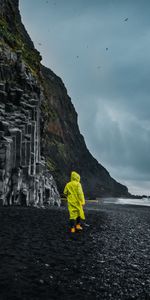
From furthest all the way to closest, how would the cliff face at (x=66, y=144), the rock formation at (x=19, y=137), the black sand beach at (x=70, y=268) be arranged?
the cliff face at (x=66, y=144) < the rock formation at (x=19, y=137) < the black sand beach at (x=70, y=268)

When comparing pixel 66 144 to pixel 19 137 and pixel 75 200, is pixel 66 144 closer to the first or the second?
pixel 19 137

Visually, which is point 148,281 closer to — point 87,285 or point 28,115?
point 87,285

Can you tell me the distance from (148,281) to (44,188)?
127 ft

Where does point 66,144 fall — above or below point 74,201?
above

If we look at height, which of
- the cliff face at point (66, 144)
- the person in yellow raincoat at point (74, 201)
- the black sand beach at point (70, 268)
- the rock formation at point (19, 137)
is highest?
the cliff face at point (66, 144)

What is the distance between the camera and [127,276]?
8820 millimetres

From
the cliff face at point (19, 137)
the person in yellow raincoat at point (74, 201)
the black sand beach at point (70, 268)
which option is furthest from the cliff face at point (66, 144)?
the black sand beach at point (70, 268)

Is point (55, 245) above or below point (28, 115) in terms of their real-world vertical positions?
below

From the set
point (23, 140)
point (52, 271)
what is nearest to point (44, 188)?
point (23, 140)

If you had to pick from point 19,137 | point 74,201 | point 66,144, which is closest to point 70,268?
point 74,201

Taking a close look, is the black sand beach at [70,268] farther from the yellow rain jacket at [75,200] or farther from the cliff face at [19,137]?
the cliff face at [19,137]

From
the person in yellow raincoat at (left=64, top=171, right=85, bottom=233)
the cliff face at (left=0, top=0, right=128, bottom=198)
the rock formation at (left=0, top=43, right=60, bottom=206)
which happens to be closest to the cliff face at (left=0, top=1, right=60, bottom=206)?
the rock formation at (left=0, top=43, right=60, bottom=206)

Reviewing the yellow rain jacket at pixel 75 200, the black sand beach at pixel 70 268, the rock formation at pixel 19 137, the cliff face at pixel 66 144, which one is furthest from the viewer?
the cliff face at pixel 66 144

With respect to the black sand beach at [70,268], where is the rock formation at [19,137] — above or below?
above
